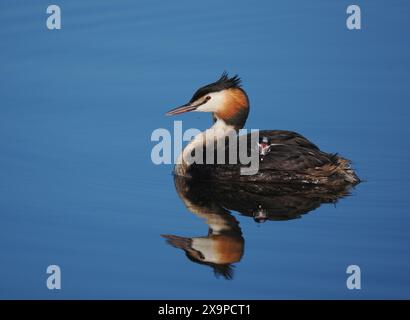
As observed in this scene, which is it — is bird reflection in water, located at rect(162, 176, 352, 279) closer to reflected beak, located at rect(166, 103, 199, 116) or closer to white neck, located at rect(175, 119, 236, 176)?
white neck, located at rect(175, 119, 236, 176)

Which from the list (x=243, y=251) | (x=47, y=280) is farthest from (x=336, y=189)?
(x=47, y=280)

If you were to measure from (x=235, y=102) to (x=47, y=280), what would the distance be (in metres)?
3.60

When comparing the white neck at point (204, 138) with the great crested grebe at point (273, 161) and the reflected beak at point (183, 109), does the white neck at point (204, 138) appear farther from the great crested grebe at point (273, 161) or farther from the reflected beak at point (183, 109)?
the reflected beak at point (183, 109)

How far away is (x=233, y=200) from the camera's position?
383 inches

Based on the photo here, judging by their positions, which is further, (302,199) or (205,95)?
(205,95)

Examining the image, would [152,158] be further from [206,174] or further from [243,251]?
[243,251]

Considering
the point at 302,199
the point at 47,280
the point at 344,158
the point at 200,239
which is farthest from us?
the point at 344,158

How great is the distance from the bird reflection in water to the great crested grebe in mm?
78

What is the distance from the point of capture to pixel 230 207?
948 cm

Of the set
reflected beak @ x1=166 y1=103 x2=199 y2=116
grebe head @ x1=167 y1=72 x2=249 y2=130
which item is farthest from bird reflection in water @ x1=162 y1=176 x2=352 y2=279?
grebe head @ x1=167 y1=72 x2=249 y2=130

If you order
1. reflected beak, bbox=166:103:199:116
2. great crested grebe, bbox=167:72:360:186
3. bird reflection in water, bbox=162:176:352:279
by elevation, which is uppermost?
reflected beak, bbox=166:103:199:116

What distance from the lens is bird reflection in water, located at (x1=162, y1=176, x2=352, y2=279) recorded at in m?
8.54

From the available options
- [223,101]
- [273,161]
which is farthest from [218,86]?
[273,161]

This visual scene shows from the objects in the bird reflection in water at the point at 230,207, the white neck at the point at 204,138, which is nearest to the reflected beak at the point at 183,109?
the white neck at the point at 204,138
